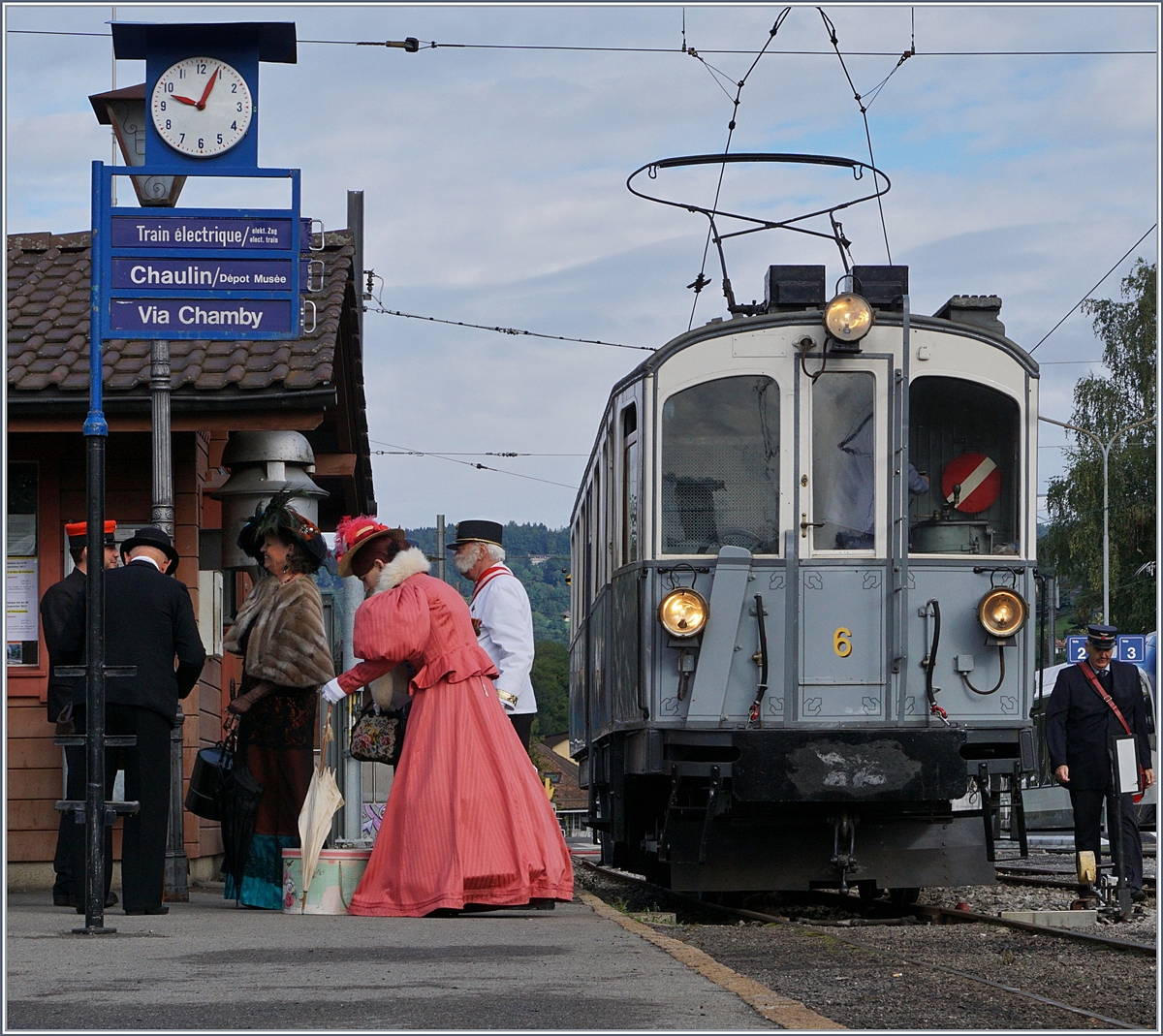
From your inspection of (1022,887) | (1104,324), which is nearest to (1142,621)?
(1104,324)

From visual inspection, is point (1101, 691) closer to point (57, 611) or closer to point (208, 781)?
point (208, 781)

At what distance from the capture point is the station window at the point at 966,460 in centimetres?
1045

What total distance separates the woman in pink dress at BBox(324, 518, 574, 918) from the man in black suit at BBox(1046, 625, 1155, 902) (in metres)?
4.12

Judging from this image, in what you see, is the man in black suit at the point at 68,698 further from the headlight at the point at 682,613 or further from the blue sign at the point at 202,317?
the headlight at the point at 682,613

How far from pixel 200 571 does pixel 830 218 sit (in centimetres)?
476

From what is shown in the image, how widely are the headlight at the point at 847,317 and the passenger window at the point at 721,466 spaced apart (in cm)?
47

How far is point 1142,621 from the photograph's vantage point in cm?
4844

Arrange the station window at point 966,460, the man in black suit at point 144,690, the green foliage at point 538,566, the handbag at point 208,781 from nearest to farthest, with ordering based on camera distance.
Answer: the man in black suit at point 144,690 → the handbag at point 208,781 → the station window at point 966,460 → the green foliage at point 538,566

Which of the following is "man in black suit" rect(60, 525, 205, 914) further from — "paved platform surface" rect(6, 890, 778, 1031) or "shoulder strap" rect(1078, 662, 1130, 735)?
"shoulder strap" rect(1078, 662, 1130, 735)

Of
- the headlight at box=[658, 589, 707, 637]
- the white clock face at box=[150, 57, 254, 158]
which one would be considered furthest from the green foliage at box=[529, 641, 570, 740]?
the white clock face at box=[150, 57, 254, 158]

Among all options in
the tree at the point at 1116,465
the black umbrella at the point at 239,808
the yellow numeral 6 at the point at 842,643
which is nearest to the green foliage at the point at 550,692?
the tree at the point at 1116,465

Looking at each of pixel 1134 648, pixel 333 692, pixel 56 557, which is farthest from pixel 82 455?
pixel 1134 648

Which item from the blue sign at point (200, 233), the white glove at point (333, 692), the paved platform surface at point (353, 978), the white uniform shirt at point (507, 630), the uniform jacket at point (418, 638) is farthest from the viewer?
the white uniform shirt at point (507, 630)

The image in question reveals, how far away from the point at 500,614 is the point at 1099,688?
4110 millimetres
